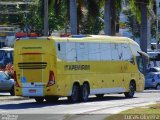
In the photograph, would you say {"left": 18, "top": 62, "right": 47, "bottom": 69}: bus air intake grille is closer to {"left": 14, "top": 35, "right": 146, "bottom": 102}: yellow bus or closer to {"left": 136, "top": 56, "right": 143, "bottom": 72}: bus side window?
{"left": 14, "top": 35, "right": 146, "bottom": 102}: yellow bus

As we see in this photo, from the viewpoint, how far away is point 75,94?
30188 millimetres

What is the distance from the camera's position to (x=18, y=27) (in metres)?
82.8

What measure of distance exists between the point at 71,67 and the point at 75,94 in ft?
4.20

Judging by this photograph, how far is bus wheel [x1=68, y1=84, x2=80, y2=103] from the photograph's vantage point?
98.5 ft

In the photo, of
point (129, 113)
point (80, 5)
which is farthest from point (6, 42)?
point (129, 113)

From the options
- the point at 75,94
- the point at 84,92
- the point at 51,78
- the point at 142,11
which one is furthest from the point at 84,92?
the point at 142,11

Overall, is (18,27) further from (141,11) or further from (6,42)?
(141,11)

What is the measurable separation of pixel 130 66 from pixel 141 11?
60.7 ft

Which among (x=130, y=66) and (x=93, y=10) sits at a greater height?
(x=93, y=10)

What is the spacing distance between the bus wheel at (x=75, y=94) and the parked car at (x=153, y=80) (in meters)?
20.4

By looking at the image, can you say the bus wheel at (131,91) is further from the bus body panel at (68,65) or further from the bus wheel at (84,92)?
the bus wheel at (84,92)

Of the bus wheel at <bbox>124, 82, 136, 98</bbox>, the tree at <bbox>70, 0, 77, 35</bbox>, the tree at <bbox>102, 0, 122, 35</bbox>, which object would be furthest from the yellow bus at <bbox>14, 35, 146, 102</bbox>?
the tree at <bbox>102, 0, 122, 35</bbox>

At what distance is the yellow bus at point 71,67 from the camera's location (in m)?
28.8

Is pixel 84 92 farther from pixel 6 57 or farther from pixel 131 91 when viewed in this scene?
pixel 6 57
